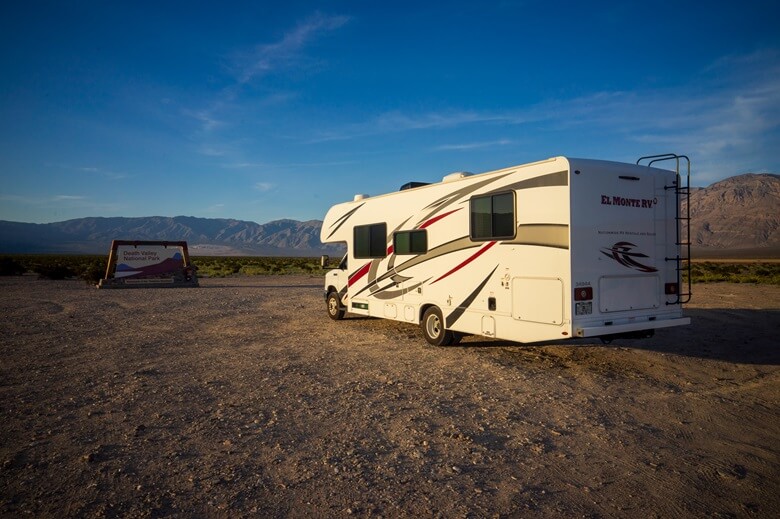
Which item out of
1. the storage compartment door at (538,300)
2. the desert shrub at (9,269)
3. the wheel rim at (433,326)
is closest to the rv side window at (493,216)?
the storage compartment door at (538,300)

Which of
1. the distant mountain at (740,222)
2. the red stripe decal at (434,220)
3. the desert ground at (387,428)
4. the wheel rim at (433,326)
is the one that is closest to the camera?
the desert ground at (387,428)

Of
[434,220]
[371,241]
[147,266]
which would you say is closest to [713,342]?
[434,220]

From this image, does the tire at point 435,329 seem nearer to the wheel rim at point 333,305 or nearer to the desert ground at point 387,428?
the desert ground at point 387,428

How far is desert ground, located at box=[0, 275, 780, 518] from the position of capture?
13.6 feet

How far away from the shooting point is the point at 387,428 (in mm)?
5730

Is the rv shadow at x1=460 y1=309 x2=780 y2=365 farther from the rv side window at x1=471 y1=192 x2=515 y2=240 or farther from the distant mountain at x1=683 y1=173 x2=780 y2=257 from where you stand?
the distant mountain at x1=683 y1=173 x2=780 y2=257

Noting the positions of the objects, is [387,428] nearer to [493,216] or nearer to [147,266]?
[493,216]

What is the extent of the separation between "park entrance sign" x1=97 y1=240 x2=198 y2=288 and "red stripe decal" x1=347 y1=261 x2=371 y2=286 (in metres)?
16.0

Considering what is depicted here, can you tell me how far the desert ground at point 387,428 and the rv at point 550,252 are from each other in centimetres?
82

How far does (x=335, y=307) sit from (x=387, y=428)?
8.54 metres

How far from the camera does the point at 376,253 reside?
12.1 m

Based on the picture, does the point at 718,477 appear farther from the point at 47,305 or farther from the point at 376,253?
the point at 47,305

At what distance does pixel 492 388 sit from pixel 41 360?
7.72m

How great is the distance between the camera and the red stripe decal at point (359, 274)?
491 inches
